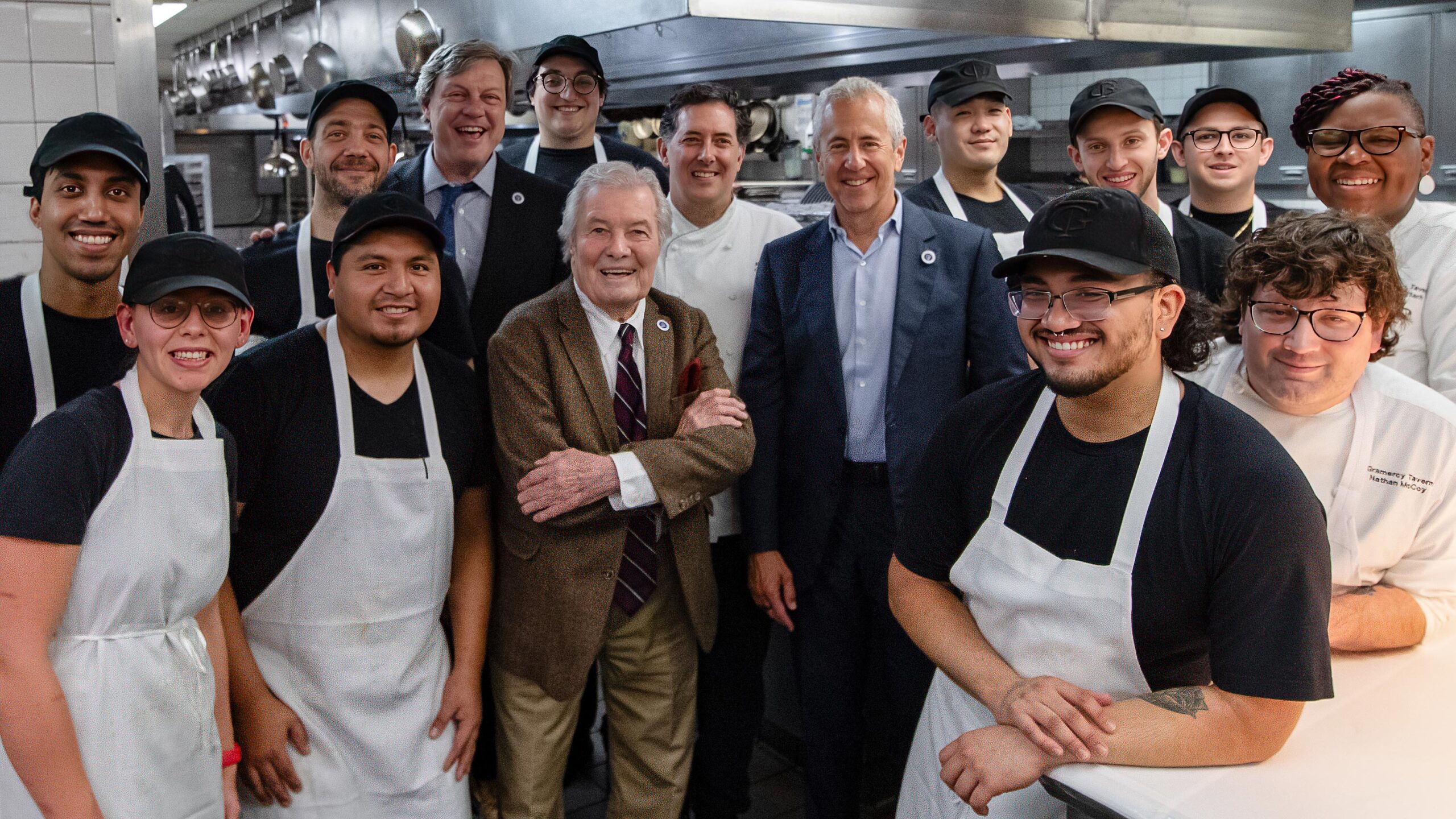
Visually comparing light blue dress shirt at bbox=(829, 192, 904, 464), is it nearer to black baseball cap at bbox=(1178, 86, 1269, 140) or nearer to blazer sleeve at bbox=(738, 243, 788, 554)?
blazer sleeve at bbox=(738, 243, 788, 554)

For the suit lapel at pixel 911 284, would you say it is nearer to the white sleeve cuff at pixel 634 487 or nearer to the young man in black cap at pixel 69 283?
the white sleeve cuff at pixel 634 487

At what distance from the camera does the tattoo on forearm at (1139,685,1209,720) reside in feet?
4.68

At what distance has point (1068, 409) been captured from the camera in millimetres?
1629

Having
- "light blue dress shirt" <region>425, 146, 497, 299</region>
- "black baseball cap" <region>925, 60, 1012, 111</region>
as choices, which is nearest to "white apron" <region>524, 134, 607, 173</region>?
"light blue dress shirt" <region>425, 146, 497, 299</region>

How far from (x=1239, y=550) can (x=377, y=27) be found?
467cm

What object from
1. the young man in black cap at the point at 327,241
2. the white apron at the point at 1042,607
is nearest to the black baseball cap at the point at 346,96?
the young man in black cap at the point at 327,241

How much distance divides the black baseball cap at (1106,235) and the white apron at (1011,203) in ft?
3.49

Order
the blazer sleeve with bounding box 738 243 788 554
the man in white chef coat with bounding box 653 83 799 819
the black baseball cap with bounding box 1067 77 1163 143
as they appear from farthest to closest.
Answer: the black baseball cap with bounding box 1067 77 1163 143 < the man in white chef coat with bounding box 653 83 799 819 < the blazer sleeve with bounding box 738 243 788 554

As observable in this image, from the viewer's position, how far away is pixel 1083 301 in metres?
1.52

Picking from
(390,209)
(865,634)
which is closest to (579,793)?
(865,634)

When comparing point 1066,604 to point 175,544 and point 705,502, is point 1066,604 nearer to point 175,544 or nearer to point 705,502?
point 705,502

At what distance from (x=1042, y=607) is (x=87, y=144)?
5.56ft

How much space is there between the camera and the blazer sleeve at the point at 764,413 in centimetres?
243

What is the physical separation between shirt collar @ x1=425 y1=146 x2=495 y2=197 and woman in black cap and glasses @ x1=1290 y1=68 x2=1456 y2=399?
1.80 meters
